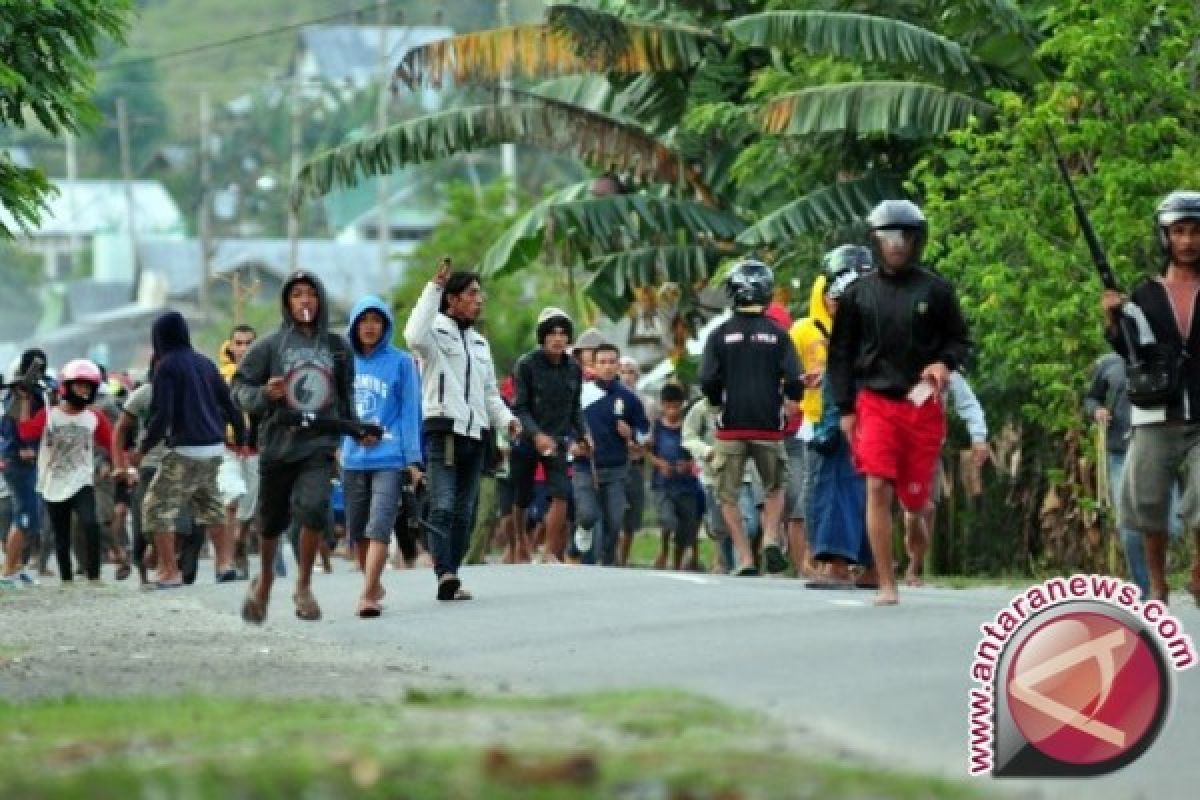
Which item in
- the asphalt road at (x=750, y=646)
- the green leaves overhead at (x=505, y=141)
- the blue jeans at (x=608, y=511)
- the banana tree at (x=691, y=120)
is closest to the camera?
the asphalt road at (x=750, y=646)

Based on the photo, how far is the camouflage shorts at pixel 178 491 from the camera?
23.8m

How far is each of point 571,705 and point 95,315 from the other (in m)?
122

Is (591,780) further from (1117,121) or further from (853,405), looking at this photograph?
(1117,121)

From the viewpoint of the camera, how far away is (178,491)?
23781 mm

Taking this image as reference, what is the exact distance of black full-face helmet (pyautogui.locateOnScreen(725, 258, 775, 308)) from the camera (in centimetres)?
2120

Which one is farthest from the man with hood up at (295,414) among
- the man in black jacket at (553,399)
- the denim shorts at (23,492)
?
the denim shorts at (23,492)

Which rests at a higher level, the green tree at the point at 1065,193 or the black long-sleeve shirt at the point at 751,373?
the green tree at the point at 1065,193

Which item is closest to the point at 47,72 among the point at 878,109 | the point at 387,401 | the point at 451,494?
the point at 387,401

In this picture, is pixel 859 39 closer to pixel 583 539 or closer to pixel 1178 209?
pixel 583 539

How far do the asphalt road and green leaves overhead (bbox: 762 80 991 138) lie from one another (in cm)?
990

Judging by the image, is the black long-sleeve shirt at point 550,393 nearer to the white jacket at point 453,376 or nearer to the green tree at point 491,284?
the white jacket at point 453,376

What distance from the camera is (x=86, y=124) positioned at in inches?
764

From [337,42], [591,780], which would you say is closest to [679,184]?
[591,780]

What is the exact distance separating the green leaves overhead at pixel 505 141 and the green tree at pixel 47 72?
15972 mm
